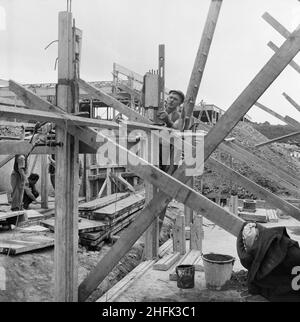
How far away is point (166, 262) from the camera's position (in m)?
6.17

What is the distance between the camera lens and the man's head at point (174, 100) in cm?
674

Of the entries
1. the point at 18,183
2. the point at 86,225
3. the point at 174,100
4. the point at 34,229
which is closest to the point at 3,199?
the point at 18,183

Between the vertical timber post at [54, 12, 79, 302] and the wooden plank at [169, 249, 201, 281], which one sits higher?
the vertical timber post at [54, 12, 79, 302]

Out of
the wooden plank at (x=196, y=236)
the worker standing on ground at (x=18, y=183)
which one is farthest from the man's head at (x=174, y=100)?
the worker standing on ground at (x=18, y=183)

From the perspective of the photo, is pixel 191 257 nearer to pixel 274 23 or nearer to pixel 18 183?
pixel 274 23

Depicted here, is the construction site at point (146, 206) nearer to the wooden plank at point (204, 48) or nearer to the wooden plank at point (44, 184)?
the wooden plank at point (204, 48)

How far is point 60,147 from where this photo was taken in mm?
3697

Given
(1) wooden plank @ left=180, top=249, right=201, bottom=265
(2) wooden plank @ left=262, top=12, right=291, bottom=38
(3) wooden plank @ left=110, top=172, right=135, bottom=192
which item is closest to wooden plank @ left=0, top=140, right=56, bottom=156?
(1) wooden plank @ left=180, top=249, right=201, bottom=265

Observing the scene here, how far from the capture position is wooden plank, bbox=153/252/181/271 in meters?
6.02

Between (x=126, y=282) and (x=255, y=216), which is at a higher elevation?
(x=126, y=282)

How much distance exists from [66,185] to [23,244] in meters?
2.93

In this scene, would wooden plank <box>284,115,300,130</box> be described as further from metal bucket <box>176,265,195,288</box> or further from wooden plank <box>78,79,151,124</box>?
metal bucket <box>176,265,195,288</box>

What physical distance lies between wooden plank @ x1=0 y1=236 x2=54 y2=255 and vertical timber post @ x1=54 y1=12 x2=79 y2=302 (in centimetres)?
238

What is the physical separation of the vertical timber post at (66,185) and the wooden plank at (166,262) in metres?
2.33
